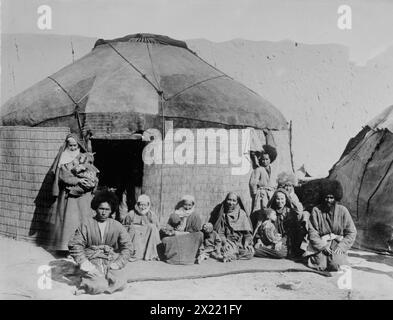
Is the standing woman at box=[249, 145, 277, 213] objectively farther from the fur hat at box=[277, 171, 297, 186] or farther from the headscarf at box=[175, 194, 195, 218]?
the headscarf at box=[175, 194, 195, 218]

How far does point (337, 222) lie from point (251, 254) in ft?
2.59

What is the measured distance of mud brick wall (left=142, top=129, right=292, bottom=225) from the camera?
18.2ft

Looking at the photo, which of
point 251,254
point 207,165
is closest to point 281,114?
point 207,165

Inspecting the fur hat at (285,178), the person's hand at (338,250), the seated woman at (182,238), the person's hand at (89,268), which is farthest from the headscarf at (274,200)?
the person's hand at (89,268)

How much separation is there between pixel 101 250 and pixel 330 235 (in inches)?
77.0

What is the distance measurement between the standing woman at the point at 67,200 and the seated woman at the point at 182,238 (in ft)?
2.24

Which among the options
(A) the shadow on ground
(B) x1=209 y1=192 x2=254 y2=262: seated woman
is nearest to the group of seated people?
(B) x1=209 y1=192 x2=254 y2=262: seated woman

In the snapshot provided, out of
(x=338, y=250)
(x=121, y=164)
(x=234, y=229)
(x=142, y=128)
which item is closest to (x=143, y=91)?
(x=142, y=128)

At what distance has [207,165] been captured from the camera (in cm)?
562

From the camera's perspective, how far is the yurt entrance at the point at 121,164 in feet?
18.8

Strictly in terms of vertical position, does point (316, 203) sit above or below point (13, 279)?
above

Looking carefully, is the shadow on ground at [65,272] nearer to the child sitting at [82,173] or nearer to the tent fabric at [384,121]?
the child sitting at [82,173]

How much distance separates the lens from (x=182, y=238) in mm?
5270
